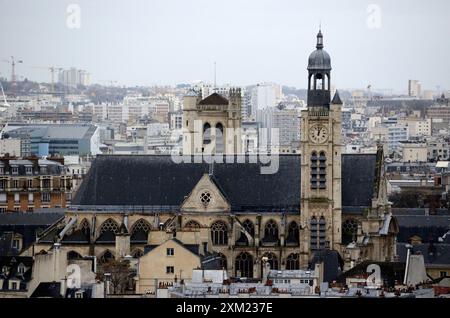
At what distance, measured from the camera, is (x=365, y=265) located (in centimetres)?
3544

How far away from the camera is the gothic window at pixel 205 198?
153 ft

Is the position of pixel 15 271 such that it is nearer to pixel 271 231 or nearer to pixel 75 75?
pixel 271 231

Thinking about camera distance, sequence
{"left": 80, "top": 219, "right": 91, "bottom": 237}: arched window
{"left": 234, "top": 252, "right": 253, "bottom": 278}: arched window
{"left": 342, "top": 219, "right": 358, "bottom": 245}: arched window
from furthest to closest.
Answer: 1. {"left": 80, "top": 219, "right": 91, "bottom": 237}: arched window
2. {"left": 342, "top": 219, "right": 358, "bottom": 245}: arched window
3. {"left": 234, "top": 252, "right": 253, "bottom": 278}: arched window

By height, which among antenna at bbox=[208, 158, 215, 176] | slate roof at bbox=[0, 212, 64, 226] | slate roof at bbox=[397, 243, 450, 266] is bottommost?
slate roof at bbox=[0, 212, 64, 226]

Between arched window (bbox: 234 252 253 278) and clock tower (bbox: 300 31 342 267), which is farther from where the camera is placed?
clock tower (bbox: 300 31 342 267)

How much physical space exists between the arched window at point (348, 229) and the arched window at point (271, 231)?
1.80 m

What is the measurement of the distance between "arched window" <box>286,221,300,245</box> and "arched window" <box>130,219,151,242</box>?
144 inches

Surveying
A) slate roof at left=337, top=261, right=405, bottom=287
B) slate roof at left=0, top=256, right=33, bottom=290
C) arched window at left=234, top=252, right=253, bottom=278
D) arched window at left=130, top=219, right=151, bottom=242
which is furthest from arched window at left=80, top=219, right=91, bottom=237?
slate roof at left=337, top=261, right=405, bottom=287

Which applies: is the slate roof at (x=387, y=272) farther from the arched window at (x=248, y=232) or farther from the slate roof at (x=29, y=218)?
the slate roof at (x=29, y=218)

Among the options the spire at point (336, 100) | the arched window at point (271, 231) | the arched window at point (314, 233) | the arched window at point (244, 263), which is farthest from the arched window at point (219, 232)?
the spire at point (336, 100)

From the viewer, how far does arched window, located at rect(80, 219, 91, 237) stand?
47.0 meters

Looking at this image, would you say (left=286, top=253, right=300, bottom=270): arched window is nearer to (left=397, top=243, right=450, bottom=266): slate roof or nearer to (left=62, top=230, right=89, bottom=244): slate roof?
(left=397, top=243, right=450, bottom=266): slate roof
